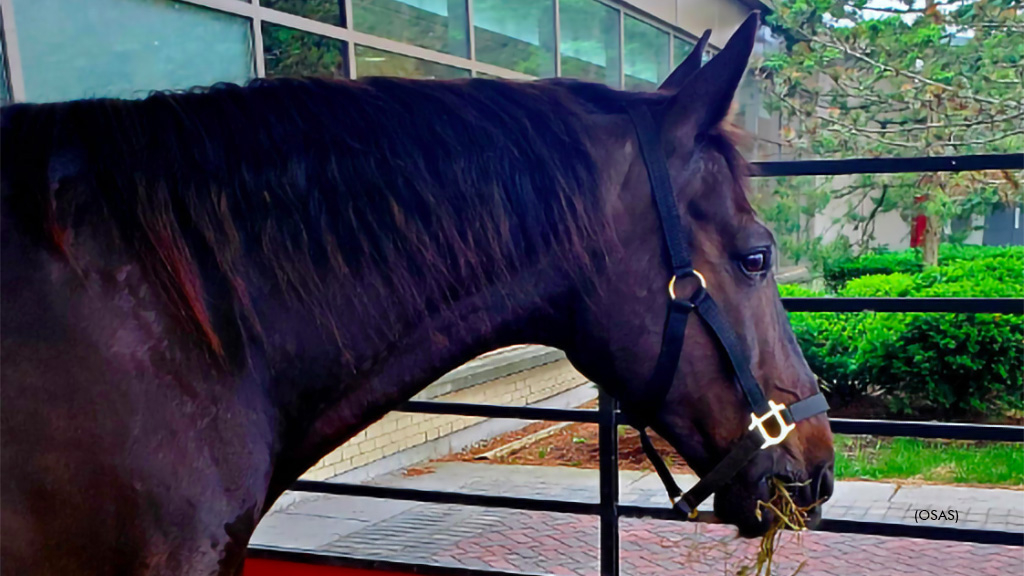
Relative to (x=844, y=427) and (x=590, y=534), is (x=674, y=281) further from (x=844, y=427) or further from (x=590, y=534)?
(x=590, y=534)

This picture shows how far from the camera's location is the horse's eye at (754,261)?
1608 mm

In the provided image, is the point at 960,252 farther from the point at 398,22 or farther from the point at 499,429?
the point at 398,22

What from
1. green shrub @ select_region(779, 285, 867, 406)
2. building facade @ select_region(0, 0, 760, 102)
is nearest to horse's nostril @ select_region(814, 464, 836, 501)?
building facade @ select_region(0, 0, 760, 102)

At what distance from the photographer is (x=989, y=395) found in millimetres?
6438

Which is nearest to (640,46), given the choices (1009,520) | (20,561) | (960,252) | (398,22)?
(398,22)

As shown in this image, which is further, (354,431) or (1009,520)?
(1009,520)

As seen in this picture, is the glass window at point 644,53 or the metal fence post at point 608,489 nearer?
the metal fence post at point 608,489

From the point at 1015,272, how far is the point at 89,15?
8.93 meters

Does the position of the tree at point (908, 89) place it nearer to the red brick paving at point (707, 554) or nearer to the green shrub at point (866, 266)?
the green shrub at point (866, 266)

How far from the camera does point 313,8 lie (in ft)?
17.3

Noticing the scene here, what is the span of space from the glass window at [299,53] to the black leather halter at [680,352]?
3.65 meters

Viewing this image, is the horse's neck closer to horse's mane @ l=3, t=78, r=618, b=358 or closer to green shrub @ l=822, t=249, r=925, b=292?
horse's mane @ l=3, t=78, r=618, b=358

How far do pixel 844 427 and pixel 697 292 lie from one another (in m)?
1.23

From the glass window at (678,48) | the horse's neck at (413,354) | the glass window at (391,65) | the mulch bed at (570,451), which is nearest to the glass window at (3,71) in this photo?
the glass window at (391,65)
